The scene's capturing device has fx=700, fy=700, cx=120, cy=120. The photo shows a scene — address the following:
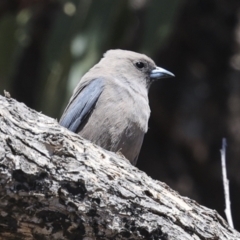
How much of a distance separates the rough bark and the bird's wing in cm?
166

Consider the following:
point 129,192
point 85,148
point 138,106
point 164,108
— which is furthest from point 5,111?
point 164,108

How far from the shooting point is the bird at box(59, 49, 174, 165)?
5598 mm

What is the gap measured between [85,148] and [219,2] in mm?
6481

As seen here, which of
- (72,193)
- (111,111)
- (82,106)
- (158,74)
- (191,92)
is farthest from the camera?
(191,92)

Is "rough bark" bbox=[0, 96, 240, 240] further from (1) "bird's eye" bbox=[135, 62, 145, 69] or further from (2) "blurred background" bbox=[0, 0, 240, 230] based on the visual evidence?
(2) "blurred background" bbox=[0, 0, 240, 230]

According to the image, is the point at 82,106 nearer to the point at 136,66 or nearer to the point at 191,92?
the point at 136,66

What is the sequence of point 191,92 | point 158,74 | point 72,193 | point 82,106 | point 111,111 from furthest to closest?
point 191,92
point 158,74
point 82,106
point 111,111
point 72,193

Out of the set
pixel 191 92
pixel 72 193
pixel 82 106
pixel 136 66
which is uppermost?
pixel 191 92

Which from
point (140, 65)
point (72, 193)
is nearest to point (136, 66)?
point (140, 65)

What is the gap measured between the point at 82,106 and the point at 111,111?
0.96 feet

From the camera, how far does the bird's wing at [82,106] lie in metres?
5.80

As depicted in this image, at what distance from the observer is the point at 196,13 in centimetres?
1021

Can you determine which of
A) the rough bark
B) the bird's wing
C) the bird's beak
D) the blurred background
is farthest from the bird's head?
the blurred background

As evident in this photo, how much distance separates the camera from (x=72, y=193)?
3781 mm
